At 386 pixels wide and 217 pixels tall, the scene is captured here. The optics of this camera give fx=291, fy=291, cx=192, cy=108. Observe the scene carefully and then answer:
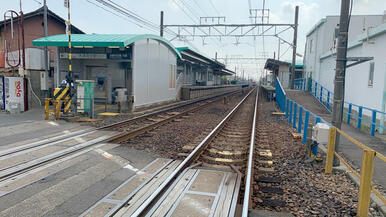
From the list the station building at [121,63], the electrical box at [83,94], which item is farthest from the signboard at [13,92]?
the electrical box at [83,94]

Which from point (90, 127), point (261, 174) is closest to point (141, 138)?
point (90, 127)

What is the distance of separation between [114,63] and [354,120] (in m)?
14.8

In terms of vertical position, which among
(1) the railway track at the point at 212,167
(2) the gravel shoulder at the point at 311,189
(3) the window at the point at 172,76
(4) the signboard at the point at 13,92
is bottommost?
(2) the gravel shoulder at the point at 311,189

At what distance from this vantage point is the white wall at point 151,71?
1644 cm

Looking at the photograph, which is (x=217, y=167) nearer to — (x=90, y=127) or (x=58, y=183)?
(x=58, y=183)

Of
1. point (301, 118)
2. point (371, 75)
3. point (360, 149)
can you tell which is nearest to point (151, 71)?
point (301, 118)

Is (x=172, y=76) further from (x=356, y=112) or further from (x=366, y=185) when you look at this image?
(x=366, y=185)

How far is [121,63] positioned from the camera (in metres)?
20.3

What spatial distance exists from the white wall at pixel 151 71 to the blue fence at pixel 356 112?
10902mm

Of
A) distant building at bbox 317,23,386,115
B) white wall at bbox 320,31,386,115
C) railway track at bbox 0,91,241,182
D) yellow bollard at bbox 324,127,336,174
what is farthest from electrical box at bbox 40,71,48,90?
A: white wall at bbox 320,31,386,115

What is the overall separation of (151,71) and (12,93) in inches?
306

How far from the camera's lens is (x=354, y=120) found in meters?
13.9

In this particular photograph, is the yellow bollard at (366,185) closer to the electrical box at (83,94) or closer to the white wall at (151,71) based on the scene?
the electrical box at (83,94)

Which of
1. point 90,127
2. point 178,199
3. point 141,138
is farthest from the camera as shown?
point 90,127
